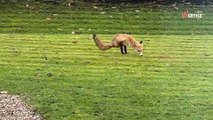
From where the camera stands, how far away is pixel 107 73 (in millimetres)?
12523

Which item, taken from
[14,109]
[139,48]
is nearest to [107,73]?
[139,48]

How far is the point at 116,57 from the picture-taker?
14.6 metres

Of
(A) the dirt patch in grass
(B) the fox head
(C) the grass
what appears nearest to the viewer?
(A) the dirt patch in grass

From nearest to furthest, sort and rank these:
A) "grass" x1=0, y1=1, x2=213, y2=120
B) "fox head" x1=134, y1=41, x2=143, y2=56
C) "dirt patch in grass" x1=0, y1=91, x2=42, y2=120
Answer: "dirt patch in grass" x1=0, y1=91, x2=42, y2=120 → "grass" x1=0, y1=1, x2=213, y2=120 → "fox head" x1=134, y1=41, x2=143, y2=56

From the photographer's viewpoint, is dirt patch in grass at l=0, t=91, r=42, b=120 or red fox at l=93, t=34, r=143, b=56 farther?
red fox at l=93, t=34, r=143, b=56

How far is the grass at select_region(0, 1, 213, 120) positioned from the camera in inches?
391

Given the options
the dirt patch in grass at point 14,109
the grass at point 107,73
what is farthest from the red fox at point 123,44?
the dirt patch in grass at point 14,109

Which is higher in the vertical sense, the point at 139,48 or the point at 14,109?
the point at 14,109

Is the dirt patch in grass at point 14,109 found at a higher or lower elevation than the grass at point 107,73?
higher

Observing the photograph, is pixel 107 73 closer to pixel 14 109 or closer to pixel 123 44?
pixel 123 44

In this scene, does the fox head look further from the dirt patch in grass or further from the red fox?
the dirt patch in grass

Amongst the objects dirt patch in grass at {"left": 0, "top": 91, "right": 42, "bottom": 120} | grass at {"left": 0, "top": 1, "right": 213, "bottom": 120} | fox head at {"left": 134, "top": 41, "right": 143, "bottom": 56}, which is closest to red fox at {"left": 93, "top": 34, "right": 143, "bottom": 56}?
fox head at {"left": 134, "top": 41, "right": 143, "bottom": 56}

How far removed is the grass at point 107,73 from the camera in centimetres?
994

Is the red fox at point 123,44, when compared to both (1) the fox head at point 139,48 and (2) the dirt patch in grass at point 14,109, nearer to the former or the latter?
(1) the fox head at point 139,48
